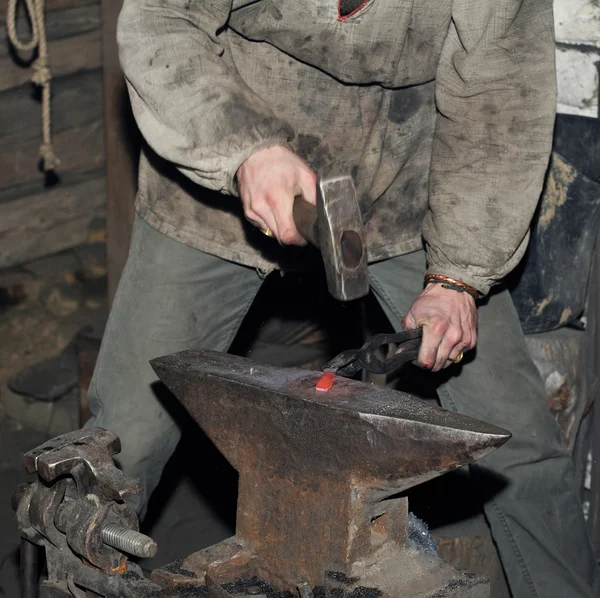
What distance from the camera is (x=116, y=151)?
3.81 meters

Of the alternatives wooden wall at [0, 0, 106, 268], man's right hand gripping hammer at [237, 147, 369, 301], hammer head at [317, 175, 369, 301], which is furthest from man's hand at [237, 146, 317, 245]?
wooden wall at [0, 0, 106, 268]

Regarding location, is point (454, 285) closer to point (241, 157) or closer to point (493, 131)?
point (493, 131)

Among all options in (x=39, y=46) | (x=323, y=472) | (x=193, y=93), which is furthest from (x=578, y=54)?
(x=323, y=472)

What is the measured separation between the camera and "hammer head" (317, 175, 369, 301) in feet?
5.55

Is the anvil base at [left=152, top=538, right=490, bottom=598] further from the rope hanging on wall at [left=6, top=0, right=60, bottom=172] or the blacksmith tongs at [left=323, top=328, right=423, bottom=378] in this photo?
the rope hanging on wall at [left=6, top=0, right=60, bottom=172]

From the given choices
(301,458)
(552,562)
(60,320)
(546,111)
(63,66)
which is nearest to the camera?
(301,458)

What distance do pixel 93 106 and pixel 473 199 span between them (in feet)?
7.51

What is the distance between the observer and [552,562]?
8.45 ft

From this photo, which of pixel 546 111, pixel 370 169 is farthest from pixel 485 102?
pixel 370 169

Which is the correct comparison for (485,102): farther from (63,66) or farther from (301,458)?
(63,66)

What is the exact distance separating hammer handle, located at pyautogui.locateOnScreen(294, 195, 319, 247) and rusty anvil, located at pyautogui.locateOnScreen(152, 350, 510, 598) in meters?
0.24

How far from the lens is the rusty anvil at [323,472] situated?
160 cm

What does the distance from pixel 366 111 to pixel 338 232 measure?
70 centimetres

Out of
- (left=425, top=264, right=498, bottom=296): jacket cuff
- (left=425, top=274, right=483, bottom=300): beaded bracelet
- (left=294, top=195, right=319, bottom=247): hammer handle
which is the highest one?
(left=294, top=195, right=319, bottom=247): hammer handle
